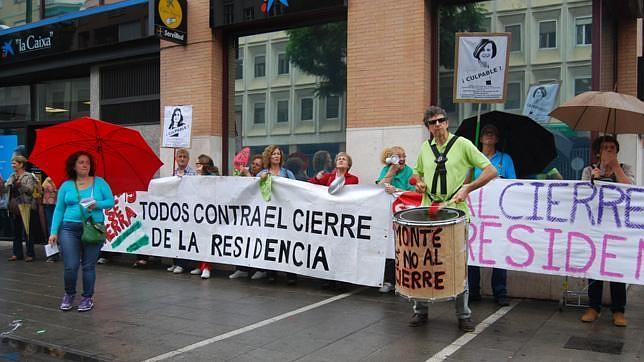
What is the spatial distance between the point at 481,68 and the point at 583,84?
1.74 m

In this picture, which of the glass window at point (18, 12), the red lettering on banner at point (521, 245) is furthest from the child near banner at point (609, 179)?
the glass window at point (18, 12)

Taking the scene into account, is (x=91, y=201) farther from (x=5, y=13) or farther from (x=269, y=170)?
(x=5, y=13)

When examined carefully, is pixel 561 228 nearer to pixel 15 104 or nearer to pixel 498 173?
pixel 498 173

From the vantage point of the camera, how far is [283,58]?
437 inches

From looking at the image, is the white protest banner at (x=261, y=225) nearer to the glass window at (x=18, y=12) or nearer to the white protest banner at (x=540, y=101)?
the white protest banner at (x=540, y=101)

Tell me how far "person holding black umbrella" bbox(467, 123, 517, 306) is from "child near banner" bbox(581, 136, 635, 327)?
3.16ft

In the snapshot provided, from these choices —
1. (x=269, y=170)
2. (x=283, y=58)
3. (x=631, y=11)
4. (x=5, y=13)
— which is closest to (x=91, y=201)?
(x=269, y=170)

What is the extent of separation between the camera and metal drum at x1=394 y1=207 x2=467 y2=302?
18.0 ft

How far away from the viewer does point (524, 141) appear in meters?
7.73

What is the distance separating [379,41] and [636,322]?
5.50 m

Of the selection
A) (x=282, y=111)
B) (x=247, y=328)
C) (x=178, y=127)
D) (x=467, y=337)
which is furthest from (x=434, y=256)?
(x=178, y=127)

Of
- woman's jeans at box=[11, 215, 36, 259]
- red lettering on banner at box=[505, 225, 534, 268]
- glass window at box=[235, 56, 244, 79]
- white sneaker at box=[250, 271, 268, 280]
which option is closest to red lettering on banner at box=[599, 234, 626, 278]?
red lettering on banner at box=[505, 225, 534, 268]

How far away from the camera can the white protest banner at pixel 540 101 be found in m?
8.67

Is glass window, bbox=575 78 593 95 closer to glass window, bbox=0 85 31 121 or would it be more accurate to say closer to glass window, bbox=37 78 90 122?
glass window, bbox=37 78 90 122
